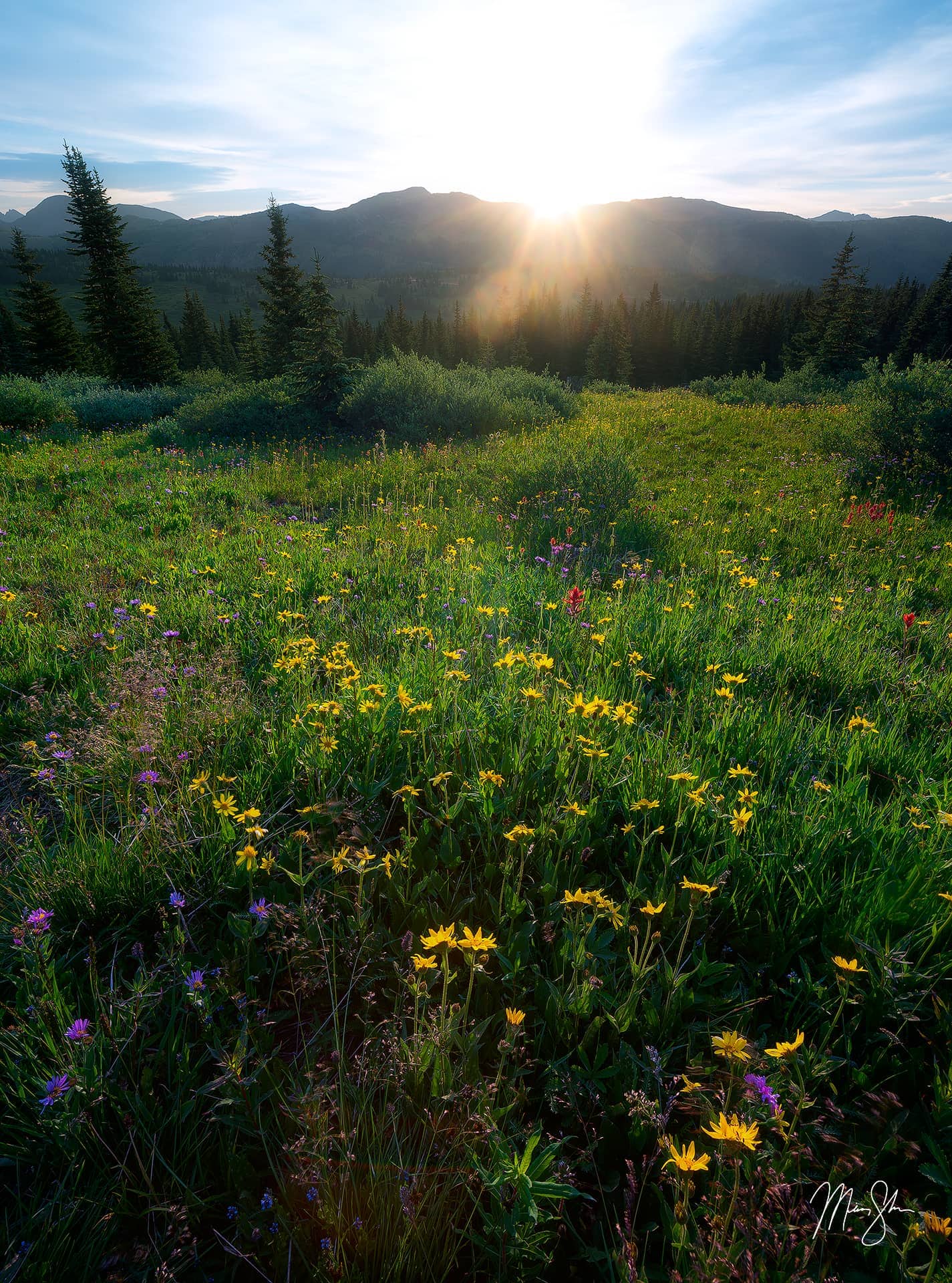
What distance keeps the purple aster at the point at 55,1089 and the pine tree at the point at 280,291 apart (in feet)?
103

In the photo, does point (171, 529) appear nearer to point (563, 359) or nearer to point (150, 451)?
A: point (150, 451)

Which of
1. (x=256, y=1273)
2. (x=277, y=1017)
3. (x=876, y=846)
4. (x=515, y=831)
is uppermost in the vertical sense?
(x=515, y=831)

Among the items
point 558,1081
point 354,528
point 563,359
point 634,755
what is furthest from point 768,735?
point 563,359

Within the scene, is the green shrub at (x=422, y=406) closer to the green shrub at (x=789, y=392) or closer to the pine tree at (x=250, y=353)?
the green shrub at (x=789, y=392)

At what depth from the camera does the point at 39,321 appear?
36125 mm

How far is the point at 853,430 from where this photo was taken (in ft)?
42.3

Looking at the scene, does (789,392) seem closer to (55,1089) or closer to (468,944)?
(468,944)

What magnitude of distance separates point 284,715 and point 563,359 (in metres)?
82.5

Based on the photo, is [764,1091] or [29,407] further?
[29,407]

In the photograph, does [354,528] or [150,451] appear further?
[150,451]

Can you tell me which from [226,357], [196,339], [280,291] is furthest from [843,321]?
[226,357]

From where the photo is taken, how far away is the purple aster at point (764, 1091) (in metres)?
1.37

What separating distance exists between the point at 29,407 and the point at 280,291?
55.3 feet
